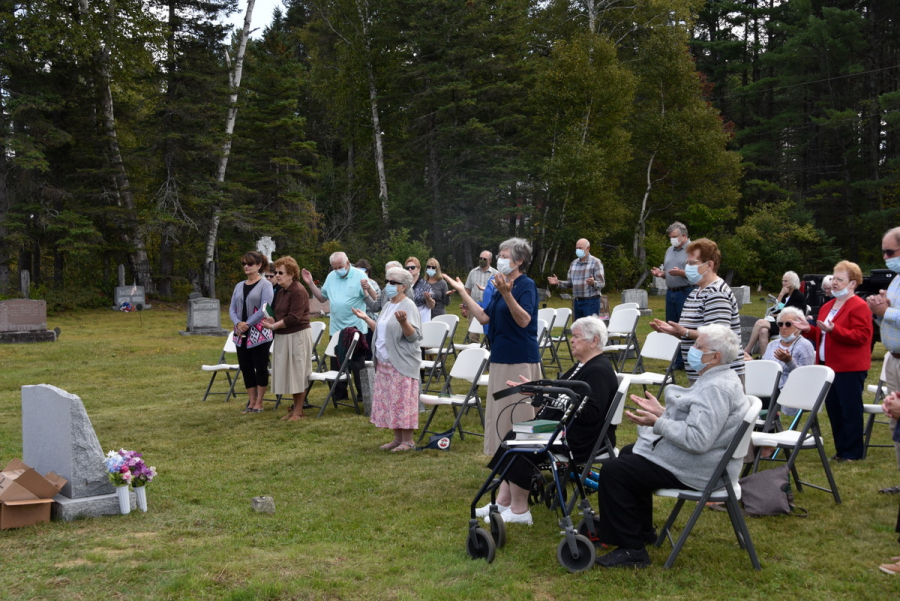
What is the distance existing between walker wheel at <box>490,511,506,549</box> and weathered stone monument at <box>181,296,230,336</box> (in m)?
14.4

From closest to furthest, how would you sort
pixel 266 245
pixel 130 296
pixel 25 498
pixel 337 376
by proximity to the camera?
pixel 25 498
pixel 337 376
pixel 130 296
pixel 266 245

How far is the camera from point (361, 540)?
4.59m

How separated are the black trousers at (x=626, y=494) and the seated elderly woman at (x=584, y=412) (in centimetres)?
54

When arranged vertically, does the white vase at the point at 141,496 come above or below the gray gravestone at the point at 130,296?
below

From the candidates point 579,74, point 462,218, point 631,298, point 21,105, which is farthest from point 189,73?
point 631,298

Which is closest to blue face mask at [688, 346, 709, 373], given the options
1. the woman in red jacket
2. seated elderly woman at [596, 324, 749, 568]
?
seated elderly woman at [596, 324, 749, 568]

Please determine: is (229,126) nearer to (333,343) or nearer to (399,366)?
(333,343)

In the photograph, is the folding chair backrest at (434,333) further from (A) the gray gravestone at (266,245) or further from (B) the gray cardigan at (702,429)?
(A) the gray gravestone at (266,245)

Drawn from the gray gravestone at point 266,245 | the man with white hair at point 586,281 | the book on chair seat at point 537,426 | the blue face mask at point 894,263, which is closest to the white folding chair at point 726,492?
the book on chair seat at point 537,426

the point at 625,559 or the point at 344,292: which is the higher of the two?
the point at 344,292

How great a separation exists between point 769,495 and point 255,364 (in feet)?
19.4

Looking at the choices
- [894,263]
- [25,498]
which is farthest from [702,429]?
[25,498]

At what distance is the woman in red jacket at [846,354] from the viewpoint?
228 inches

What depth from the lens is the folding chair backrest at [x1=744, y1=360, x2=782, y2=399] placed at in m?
5.55
